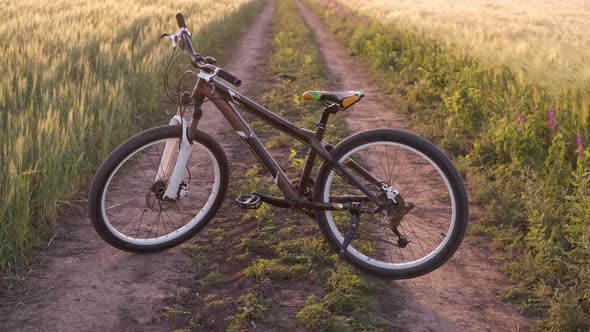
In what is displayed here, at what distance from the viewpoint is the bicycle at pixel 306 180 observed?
3578mm

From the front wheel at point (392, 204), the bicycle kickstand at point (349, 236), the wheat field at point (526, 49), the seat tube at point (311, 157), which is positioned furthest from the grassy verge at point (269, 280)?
the wheat field at point (526, 49)

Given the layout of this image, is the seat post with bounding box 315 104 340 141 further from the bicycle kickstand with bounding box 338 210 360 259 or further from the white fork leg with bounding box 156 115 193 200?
the white fork leg with bounding box 156 115 193 200

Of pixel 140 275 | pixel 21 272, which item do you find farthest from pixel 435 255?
pixel 21 272

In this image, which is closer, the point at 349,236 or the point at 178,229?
the point at 349,236

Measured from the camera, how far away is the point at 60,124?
17.3 feet

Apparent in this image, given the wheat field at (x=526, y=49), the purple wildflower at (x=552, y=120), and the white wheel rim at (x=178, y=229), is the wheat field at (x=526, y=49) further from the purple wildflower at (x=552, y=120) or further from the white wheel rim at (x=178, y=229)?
the white wheel rim at (x=178, y=229)

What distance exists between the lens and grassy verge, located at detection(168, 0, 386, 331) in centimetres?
317

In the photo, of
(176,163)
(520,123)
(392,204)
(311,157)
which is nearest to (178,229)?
(176,163)

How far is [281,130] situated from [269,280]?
92cm

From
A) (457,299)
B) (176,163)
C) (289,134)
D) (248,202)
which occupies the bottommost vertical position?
(457,299)

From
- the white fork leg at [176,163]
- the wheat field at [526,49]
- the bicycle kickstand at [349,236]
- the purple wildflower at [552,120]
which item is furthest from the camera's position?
the wheat field at [526,49]

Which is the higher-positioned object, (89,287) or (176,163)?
(176,163)

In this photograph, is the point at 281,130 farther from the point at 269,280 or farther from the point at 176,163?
the point at 269,280

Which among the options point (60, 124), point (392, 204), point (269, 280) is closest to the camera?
point (269, 280)
